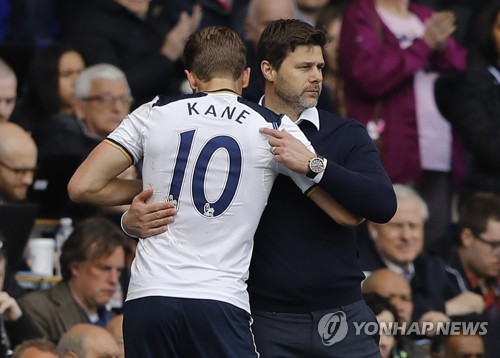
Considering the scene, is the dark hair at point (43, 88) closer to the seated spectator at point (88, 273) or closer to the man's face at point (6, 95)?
the man's face at point (6, 95)

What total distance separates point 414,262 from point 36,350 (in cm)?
333

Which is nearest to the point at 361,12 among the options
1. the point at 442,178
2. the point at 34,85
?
the point at 442,178

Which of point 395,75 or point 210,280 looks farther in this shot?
point 395,75

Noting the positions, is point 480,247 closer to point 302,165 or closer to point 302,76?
point 302,76

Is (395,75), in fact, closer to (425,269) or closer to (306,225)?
(425,269)

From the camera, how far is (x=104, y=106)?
10359mm

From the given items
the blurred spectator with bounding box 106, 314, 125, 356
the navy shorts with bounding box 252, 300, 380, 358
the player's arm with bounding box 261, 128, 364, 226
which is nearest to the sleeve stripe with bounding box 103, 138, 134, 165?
the player's arm with bounding box 261, 128, 364, 226

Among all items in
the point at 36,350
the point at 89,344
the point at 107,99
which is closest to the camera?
the point at 36,350

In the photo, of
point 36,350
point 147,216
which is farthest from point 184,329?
point 36,350

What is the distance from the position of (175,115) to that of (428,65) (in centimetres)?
555

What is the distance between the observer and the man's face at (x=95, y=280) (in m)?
8.83

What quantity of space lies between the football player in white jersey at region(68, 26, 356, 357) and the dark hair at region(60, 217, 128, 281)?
2.78 m

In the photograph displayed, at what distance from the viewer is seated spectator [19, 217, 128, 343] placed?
8758mm

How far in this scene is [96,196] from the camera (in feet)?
20.2
